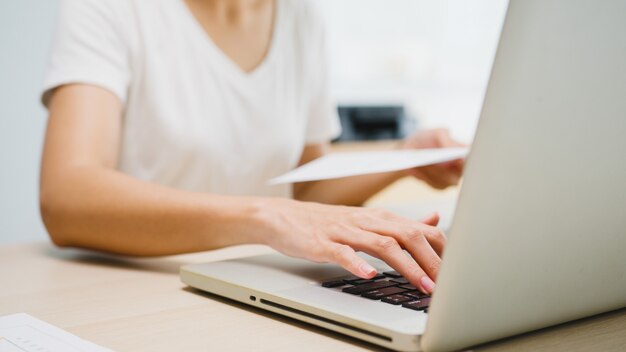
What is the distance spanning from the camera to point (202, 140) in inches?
44.1

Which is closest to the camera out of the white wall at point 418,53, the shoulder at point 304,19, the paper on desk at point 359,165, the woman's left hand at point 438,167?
the paper on desk at point 359,165

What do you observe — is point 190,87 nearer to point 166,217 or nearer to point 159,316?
point 166,217

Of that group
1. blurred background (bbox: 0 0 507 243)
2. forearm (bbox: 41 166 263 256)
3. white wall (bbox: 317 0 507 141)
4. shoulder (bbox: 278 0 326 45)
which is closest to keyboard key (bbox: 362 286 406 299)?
forearm (bbox: 41 166 263 256)

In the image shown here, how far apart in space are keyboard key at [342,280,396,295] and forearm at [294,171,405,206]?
2.15ft

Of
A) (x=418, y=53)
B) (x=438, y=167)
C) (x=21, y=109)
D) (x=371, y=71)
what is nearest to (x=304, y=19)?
(x=438, y=167)

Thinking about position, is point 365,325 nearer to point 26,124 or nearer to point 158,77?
point 158,77

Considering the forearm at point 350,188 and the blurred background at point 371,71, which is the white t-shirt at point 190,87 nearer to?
the forearm at point 350,188

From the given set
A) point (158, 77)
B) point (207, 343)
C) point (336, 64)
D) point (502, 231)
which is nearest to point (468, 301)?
point (502, 231)

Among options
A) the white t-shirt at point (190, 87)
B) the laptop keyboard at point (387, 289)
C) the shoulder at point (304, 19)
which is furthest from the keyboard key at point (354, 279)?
the shoulder at point (304, 19)

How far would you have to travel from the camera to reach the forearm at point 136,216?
67 centimetres

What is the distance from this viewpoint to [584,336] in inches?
18.1

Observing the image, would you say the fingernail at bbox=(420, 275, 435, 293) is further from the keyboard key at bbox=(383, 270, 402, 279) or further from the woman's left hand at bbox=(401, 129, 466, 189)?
the woman's left hand at bbox=(401, 129, 466, 189)

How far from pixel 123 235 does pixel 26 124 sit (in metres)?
1.78

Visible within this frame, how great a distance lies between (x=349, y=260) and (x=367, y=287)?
0.10 ft
